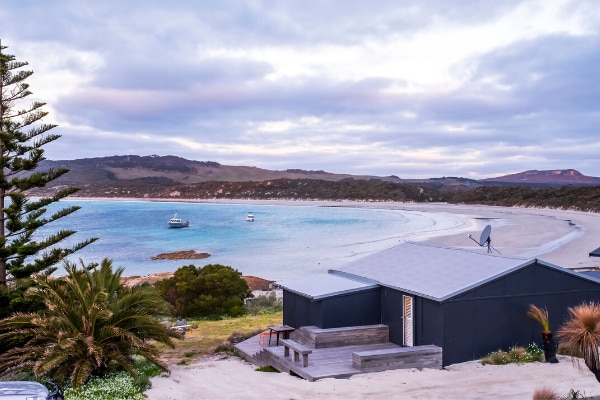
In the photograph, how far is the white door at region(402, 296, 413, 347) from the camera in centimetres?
1382

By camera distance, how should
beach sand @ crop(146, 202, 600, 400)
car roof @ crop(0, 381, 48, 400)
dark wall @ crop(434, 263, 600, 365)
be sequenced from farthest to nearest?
dark wall @ crop(434, 263, 600, 365), beach sand @ crop(146, 202, 600, 400), car roof @ crop(0, 381, 48, 400)

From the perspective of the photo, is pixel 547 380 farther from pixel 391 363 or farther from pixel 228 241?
pixel 228 241

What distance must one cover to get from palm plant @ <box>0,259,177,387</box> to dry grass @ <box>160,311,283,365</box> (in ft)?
7.43

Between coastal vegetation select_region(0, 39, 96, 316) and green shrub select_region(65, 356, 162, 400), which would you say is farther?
coastal vegetation select_region(0, 39, 96, 316)

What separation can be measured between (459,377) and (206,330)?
9737 mm

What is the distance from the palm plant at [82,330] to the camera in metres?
10.4

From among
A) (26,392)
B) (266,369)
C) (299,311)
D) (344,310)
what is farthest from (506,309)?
(26,392)

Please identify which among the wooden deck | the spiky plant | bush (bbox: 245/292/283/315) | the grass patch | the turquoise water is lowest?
the turquoise water

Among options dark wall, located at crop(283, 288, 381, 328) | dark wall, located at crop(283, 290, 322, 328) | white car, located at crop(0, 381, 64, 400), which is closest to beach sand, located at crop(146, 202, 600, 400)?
dark wall, located at crop(283, 290, 322, 328)

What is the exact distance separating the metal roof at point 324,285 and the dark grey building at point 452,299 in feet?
0.09

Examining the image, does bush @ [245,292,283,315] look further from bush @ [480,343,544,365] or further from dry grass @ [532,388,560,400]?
dry grass @ [532,388,560,400]

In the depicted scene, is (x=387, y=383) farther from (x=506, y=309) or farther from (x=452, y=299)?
(x=506, y=309)

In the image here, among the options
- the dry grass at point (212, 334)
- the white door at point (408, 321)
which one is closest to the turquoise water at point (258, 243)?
the dry grass at point (212, 334)

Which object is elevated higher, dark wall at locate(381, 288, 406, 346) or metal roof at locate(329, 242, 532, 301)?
metal roof at locate(329, 242, 532, 301)
